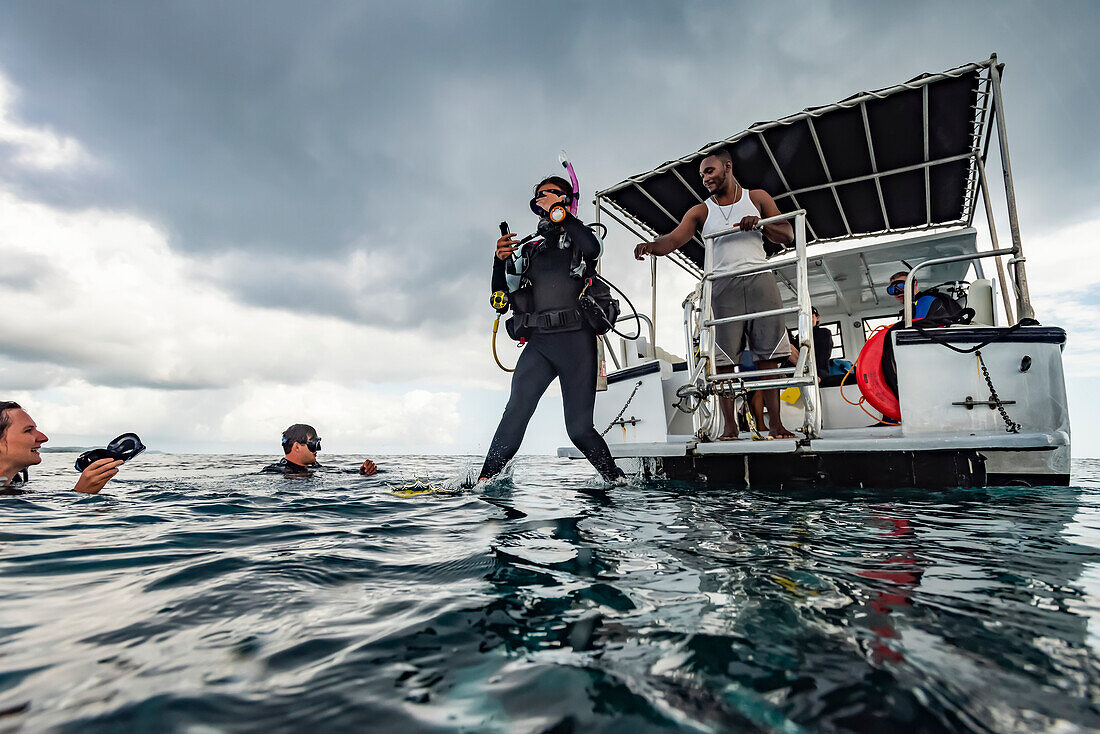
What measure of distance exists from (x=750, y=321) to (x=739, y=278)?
334 millimetres

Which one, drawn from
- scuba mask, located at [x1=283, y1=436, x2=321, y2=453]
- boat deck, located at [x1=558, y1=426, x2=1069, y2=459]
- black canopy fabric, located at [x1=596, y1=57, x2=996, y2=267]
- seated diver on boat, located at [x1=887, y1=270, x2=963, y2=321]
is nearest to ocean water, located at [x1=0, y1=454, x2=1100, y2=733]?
boat deck, located at [x1=558, y1=426, x2=1069, y2=459]

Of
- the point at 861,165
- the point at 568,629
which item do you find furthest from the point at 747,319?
the point at 568,629

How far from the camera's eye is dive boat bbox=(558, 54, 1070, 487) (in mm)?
3412

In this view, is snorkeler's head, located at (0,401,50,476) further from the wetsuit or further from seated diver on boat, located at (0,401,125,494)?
Result: the wetsuit

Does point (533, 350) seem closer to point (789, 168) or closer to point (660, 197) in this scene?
point (660, 197)

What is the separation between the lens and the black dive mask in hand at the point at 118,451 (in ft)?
11.7

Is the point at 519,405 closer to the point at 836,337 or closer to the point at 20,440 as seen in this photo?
the point at 20,440

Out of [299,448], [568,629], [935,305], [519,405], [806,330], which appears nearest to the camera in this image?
[568,629]

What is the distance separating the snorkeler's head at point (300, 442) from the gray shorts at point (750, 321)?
477cm

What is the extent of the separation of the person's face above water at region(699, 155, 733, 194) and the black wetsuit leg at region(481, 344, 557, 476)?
183 cm

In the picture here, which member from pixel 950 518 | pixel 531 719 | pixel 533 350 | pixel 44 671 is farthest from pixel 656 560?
pixel 533 350

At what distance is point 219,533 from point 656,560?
6.77 feet

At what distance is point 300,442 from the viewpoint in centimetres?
617

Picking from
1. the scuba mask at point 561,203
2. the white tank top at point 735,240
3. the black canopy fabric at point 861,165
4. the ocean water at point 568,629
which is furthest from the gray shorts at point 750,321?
the ocean water at point 568,629
